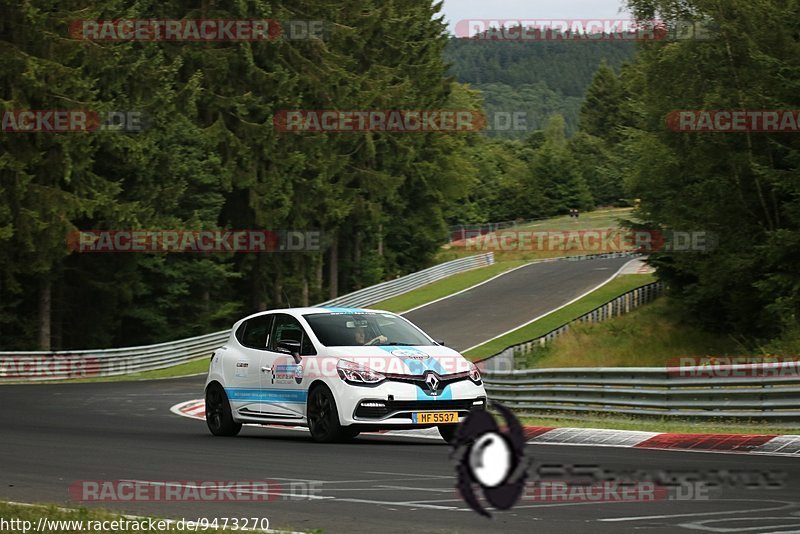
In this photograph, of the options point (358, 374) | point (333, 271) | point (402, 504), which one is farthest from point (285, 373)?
point (333, 271)

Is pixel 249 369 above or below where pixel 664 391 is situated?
above

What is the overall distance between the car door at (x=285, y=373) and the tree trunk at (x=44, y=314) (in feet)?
101

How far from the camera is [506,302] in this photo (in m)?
59.1

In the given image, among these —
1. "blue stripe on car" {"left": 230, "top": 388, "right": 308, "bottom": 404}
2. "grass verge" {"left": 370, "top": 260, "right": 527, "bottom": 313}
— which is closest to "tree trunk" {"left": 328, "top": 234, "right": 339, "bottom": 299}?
"grass verge" {"left": 370, "top": 260, "right": 527, "bottom": 313}

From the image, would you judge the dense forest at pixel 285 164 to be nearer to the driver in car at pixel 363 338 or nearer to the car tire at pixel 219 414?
the driver in car at pixel 363 338

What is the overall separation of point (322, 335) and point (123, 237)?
34.0 meters

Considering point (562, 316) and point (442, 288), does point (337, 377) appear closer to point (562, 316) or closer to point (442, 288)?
point (562, 316)

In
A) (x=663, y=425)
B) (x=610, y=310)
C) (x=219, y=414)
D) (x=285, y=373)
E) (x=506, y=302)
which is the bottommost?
(x=506, y=302)

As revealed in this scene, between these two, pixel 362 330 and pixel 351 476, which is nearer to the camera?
pixel 351 476

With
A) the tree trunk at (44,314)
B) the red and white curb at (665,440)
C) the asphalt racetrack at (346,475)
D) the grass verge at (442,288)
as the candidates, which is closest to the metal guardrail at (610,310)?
the grass verge at (442,288)

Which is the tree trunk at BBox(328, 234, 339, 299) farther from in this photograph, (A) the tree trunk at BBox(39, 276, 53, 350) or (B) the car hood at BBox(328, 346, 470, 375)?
(B) the car hood at BBox(328, 346, 470, 375)

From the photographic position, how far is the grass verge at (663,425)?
16.8 metres

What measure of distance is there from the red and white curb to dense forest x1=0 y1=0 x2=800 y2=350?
16.4 m

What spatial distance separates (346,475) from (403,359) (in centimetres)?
378
